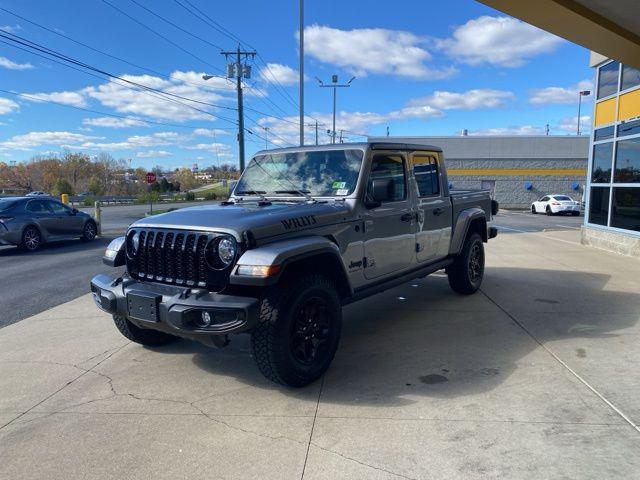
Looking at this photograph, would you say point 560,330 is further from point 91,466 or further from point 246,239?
point 91,466

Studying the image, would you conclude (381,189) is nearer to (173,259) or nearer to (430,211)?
(430,211)

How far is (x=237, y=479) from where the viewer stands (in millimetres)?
2703

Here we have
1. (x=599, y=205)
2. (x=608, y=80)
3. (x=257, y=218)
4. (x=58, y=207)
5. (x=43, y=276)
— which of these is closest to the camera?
(x=257, y=218)

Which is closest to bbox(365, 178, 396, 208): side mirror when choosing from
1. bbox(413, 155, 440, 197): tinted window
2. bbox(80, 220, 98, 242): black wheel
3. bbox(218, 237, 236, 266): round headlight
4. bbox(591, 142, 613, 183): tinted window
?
bbox(413, 155, 440, 197): tinted window

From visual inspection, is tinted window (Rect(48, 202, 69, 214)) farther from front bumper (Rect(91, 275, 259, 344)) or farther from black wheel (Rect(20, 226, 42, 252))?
front bumper (Rect(91, 275, 259, 344))

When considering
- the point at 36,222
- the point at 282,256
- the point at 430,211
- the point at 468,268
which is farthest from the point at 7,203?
the point at 282,256

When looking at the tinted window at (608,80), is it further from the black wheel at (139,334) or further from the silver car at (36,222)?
the silver car at (36,222)

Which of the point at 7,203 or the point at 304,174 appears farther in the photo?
the point at 7,203

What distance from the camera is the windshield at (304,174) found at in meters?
4.71

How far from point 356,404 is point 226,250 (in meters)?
1.49

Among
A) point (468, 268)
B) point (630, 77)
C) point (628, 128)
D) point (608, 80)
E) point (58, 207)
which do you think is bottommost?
point (468, 268)

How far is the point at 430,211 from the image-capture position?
5.68 meters

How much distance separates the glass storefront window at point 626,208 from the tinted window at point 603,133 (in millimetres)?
1409

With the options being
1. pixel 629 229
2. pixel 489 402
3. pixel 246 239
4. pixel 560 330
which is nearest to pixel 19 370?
pixel 246 239
